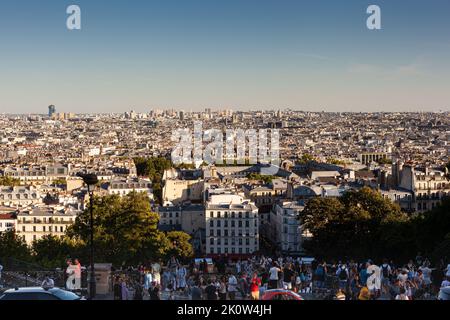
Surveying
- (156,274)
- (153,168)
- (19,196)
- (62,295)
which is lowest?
(153,168)

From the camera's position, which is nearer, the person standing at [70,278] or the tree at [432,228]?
the person standing at [70,278]

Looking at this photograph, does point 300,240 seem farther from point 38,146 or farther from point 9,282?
point 38,146

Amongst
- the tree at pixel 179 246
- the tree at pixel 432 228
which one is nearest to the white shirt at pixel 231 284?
the tree at pixel 432 228

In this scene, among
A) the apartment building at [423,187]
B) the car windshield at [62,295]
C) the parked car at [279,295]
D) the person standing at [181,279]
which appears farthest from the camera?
the apartment building at [423,187]

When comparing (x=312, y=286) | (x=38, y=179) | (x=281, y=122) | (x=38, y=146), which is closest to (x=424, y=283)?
(x=312, y=286)

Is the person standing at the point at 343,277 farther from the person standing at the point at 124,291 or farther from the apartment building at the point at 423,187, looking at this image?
the apartment building at the point at 423,187

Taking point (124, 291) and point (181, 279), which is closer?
point (124, 291)

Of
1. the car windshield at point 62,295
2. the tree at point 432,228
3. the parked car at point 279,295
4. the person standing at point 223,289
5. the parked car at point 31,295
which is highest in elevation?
the parked car at point 31,295

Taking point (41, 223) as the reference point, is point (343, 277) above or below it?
above

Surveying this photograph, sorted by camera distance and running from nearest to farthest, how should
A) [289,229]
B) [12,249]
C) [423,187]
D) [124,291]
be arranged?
[124,291]
[12,249]
[289,229]
[423,187]

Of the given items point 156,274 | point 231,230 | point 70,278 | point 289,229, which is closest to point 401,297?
point 156,274

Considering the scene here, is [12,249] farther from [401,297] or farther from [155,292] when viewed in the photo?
[401,297]
